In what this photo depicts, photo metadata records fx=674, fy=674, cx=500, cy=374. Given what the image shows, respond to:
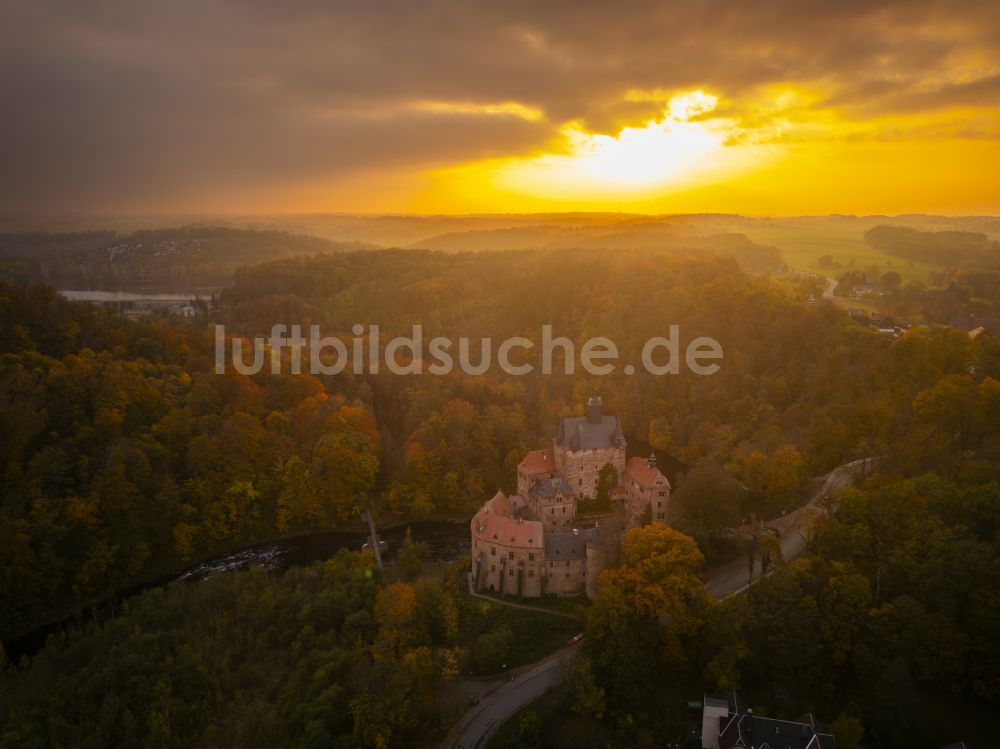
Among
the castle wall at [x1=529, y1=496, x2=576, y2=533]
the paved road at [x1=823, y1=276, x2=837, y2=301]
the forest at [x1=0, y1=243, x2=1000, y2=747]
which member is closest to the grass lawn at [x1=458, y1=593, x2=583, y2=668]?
the forest at [x1=0, y1=243, x2=1000, y2=747]

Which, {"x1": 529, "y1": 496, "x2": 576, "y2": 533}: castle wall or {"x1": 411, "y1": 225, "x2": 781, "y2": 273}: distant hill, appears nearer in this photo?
{"x1": 529, "y1": 496, "x2": 576, "y2": 533}: castle wall

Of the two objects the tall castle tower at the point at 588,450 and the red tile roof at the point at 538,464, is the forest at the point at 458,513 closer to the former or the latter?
the tall castle tower at the point at 588,450

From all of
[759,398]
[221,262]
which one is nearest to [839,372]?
[759,398]

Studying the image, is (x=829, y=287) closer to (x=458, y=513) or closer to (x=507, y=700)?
(x=458, y=513)

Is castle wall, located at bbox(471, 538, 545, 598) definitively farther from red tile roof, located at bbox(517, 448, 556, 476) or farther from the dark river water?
red tile roof, located at bbox(517, 448, 556, 476)

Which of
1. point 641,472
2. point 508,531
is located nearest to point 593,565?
point 508,531
